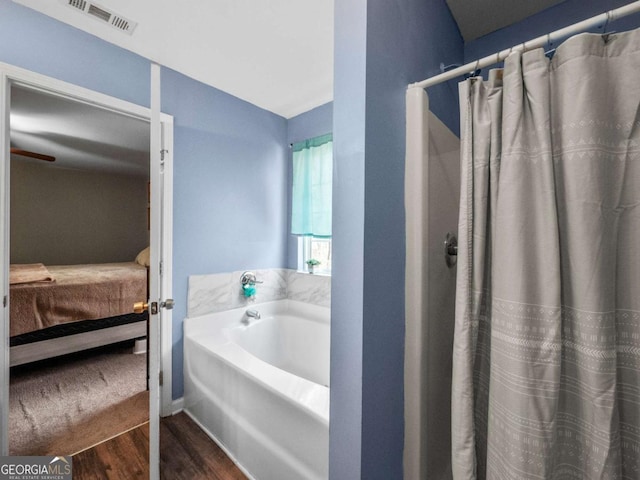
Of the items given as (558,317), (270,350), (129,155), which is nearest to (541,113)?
(558,317)

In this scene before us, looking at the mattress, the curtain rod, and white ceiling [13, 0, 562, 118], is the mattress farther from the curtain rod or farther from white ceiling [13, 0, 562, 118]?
the curtain rod

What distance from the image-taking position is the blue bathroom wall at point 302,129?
7.29ft

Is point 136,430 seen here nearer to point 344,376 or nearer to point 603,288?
point 344,376

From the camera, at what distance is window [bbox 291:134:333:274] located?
2.17 meters

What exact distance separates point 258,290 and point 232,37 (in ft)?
5.78

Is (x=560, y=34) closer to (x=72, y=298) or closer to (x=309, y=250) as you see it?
(x=309, y=250)

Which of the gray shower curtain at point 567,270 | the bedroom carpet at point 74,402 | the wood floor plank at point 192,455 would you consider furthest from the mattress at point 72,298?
the gray shower curtain at point 567,270

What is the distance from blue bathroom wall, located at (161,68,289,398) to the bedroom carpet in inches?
16.8

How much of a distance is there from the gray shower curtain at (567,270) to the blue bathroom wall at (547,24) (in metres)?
0.91

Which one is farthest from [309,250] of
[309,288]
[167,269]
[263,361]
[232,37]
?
[232,37]

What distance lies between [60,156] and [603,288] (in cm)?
536

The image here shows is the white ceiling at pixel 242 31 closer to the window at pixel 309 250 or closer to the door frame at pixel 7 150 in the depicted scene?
the door frame at pixel 7 150

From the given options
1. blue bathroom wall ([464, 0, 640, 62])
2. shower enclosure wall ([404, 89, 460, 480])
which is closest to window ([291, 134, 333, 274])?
blue bathroom wall ([464, 0, 640, 62])

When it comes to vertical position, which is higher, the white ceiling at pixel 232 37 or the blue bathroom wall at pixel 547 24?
the white ceiling at pixel 232 37
